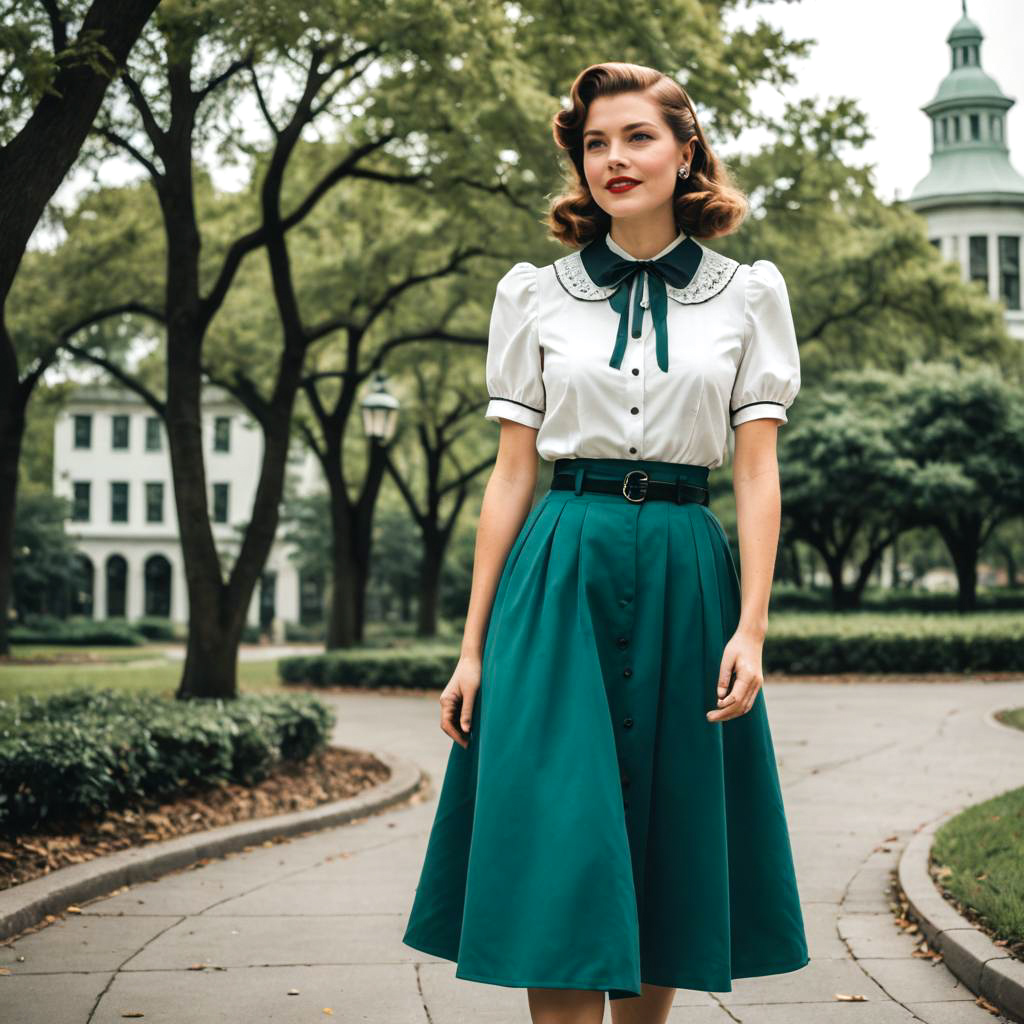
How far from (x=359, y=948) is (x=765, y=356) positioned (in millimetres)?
3207

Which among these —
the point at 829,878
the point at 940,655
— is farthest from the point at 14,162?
the point at 940,655

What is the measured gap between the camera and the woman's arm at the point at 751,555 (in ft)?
8.43

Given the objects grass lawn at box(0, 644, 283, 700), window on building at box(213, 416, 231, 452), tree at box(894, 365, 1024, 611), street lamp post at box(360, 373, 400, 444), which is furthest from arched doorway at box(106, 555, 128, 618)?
street lamp post at box(360, 373, 400, 444)

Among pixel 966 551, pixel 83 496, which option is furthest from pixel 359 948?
pixel 83 496

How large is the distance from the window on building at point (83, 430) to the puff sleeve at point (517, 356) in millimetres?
61707

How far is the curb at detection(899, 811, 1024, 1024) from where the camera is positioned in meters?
4.17

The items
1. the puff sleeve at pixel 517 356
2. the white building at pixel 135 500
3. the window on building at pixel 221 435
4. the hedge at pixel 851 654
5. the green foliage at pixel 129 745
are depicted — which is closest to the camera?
the puff sleeve at pixel 517 356

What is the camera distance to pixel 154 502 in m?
61.9

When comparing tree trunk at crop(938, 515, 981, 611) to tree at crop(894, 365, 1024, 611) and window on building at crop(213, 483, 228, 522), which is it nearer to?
tree at crop(894, 365, 1024, 611)

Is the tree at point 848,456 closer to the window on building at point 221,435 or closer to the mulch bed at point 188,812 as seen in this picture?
the mulch bed at point 188,812

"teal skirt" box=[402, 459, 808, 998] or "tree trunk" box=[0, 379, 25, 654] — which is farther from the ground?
"tree trunk" box=[0, 379, 25, 654]

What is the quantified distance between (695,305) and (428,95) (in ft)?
29.9

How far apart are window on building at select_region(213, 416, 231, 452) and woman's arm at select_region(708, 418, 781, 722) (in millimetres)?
59340

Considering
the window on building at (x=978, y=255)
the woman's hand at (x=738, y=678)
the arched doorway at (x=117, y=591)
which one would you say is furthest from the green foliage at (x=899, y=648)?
the arched doorway at (x=117, y=591)
